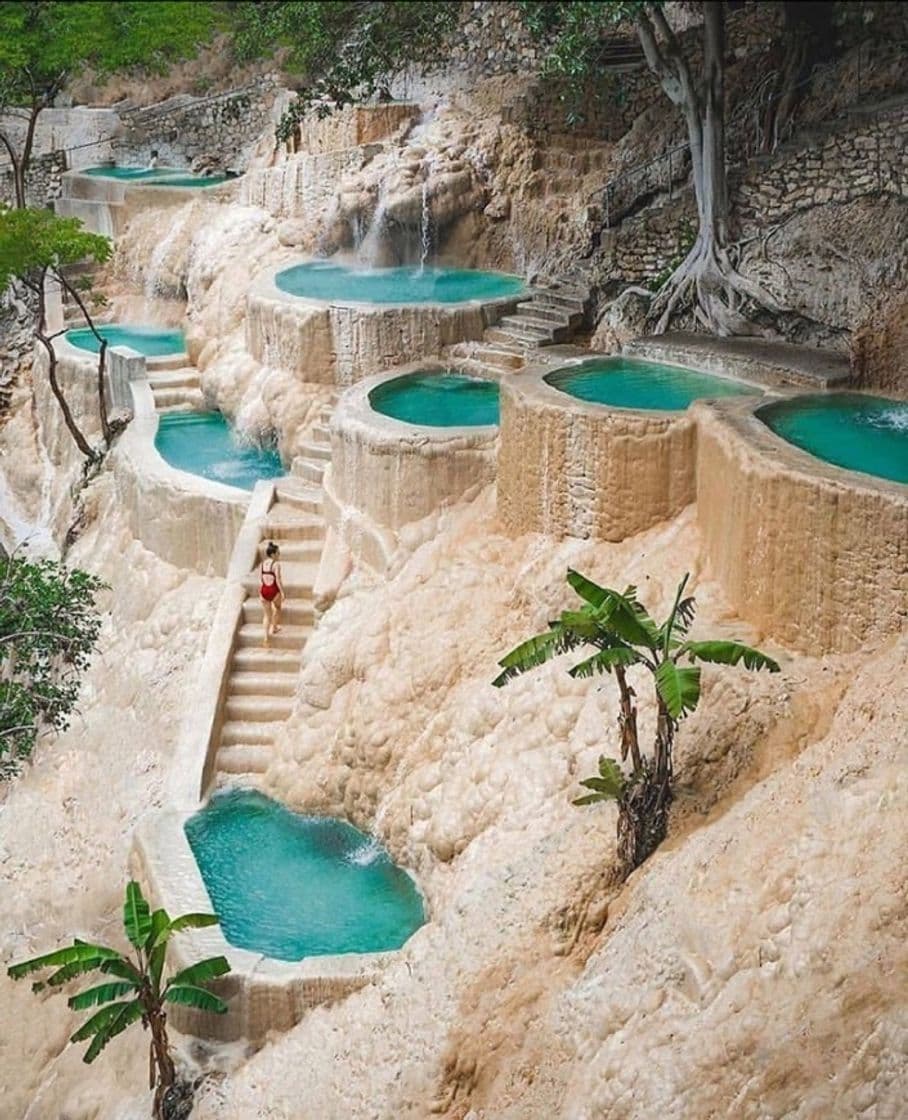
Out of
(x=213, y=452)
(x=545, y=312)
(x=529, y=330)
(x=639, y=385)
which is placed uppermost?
(x=545, y=312)

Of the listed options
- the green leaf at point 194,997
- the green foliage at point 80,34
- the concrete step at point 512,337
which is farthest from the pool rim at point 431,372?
the green foliage at point 80,34

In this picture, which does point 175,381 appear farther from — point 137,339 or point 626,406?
point 626,406

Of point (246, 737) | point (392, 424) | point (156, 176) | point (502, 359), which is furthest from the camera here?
point (156, 176)

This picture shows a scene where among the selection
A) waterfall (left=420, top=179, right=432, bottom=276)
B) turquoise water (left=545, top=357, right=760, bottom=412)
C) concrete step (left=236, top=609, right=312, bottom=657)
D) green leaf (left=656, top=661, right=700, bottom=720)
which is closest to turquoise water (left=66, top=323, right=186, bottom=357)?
waterfall (left=420, top=179, right=432, bottom=276)

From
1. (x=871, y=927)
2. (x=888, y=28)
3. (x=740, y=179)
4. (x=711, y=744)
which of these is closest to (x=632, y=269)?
(x=740, y=179)

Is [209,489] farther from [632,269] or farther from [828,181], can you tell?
[828,181]

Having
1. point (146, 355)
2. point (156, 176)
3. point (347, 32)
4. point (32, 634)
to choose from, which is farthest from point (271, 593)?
point (156, 176)

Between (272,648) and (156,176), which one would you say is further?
(156,176)

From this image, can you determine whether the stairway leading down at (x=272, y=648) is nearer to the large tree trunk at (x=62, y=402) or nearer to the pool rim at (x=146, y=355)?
the large tree trunk at (x=62, y=402)
